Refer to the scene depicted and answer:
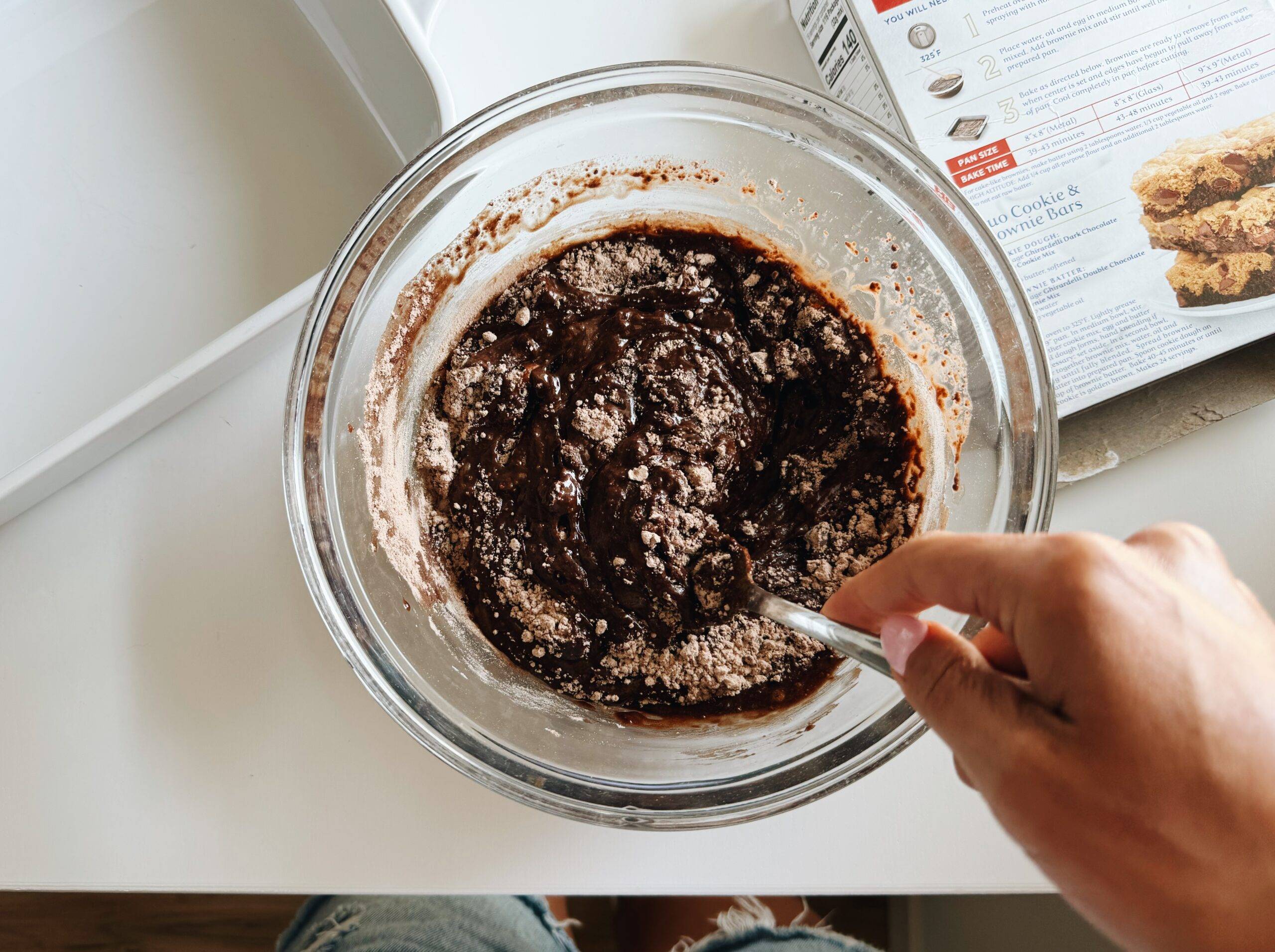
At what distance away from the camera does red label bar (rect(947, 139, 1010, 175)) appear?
859 millimetres

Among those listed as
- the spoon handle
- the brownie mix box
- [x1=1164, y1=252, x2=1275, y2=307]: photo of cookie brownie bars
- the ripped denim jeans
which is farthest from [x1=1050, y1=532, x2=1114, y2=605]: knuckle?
the ripped denim jeans

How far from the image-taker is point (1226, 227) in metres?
0.86

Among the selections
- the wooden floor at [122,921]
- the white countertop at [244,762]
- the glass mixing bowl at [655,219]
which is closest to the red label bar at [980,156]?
the glass mixing bowl at [655,219]

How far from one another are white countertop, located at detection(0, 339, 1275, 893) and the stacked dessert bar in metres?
0.26

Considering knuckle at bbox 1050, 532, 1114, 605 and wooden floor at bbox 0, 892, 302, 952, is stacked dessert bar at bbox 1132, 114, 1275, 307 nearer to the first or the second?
knuckle at bbox 1050, 532, 1114, 605

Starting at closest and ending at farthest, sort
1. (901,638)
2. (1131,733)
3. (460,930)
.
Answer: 1. (1131,733)
2. (901,638)
3. (460,930)

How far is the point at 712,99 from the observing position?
30.0 inches

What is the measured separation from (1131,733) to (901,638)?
143 mm

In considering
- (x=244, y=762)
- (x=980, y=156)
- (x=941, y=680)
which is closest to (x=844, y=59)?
(x=980, y=156)

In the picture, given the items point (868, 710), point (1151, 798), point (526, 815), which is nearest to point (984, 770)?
point (1151, 798)

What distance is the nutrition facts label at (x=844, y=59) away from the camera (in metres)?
0.86

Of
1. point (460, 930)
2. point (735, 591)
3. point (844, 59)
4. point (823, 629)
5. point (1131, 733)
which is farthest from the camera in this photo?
point (460, 930)

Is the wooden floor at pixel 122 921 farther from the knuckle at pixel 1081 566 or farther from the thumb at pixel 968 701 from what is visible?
the knuckle at pixel 1081 566

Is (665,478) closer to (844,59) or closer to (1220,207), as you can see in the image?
(844,59)
